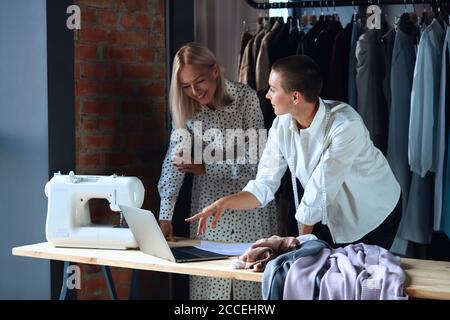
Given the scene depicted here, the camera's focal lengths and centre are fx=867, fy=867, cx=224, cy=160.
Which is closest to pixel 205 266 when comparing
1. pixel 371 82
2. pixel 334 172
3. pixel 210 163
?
pixel 334 172

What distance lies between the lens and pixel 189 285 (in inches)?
173

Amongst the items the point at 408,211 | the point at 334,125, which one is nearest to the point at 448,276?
the point at 334,125

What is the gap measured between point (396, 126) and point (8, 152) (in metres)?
1.82

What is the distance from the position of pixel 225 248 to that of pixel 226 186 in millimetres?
720

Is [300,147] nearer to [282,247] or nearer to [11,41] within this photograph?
[282,247]

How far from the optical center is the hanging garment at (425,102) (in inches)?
155

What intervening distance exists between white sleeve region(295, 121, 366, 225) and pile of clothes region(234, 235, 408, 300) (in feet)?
1.01

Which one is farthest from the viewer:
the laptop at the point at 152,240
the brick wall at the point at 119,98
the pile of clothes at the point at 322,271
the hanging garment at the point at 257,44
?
the hanging garment at the point at 257,44

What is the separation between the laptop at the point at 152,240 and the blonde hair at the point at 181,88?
2.37ft

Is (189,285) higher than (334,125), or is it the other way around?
(334,125)

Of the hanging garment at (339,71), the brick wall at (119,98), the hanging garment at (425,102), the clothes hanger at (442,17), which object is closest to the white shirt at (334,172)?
the hanging garment at (425,102)

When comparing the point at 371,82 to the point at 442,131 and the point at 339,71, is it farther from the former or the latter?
the point at 442,131

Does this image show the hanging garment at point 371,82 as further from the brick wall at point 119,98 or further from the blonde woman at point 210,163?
the brick wall at point 119,98

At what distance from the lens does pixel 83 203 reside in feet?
11.8
